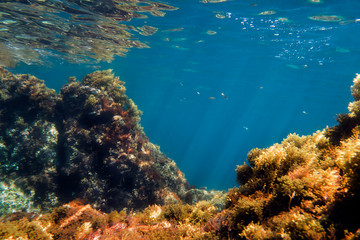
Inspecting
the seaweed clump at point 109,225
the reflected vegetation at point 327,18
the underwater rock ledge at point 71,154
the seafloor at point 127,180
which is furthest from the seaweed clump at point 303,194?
the reflected vegetation at point 327,18

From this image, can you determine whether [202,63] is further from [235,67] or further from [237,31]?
[237,31]

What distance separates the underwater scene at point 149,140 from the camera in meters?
2.75

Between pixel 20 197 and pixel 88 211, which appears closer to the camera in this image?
pixel 88 211

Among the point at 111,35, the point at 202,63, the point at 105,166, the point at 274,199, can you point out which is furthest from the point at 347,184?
the point at 202,63

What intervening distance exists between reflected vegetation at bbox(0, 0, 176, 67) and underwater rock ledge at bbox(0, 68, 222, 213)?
6501 millimetres

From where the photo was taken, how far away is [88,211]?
4.93m

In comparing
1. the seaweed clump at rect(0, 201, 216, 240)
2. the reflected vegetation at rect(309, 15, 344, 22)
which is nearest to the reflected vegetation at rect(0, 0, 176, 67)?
the reflected vegetation at rect(309, 15, 344, 22)

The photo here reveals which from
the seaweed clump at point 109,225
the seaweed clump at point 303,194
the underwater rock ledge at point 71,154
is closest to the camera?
the seaweed clump at point 303,194

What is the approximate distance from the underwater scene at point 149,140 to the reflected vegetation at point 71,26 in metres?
0.13

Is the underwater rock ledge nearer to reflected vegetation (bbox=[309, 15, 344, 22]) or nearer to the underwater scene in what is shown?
the underwater scene

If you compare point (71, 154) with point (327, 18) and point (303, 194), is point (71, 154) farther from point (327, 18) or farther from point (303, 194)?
point (327, 18)

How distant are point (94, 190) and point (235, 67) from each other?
27.0 metres

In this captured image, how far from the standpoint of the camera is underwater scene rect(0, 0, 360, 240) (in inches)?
108

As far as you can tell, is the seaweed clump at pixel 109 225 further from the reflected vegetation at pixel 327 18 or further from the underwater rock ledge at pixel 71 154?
the reflected vegetation at pixel 327 18
